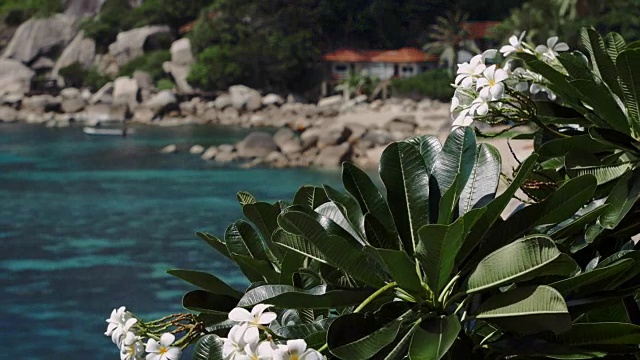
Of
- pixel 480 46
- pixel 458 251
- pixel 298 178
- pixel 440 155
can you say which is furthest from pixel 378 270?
pixel 480 46

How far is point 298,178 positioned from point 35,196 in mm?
5355

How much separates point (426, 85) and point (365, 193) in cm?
3562

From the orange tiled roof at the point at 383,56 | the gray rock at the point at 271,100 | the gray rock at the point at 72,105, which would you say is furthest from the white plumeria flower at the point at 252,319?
the orange tiled roof at the point at 383,56

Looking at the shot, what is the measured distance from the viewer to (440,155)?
4.94 feet

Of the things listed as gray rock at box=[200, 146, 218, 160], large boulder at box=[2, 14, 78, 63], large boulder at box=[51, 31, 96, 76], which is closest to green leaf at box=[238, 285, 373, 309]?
gray rock at box=[200, 146, 218, 160]

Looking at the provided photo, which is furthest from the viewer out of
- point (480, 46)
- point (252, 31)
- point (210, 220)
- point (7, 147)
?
point (480, 46)

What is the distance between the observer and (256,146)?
23.2 meters

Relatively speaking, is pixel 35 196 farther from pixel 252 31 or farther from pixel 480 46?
pixel 480 46

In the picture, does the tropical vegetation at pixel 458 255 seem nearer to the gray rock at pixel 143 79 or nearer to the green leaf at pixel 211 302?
the green leaf at pixel 211 302

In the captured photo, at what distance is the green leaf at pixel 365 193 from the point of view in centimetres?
149

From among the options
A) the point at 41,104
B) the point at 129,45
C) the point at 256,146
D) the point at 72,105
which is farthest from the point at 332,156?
the point at 129,45

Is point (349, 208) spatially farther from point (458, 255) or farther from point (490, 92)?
point (490, 92)

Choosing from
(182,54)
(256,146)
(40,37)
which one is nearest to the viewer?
(256,146)

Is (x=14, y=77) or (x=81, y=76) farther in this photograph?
(x=81, y=76)
